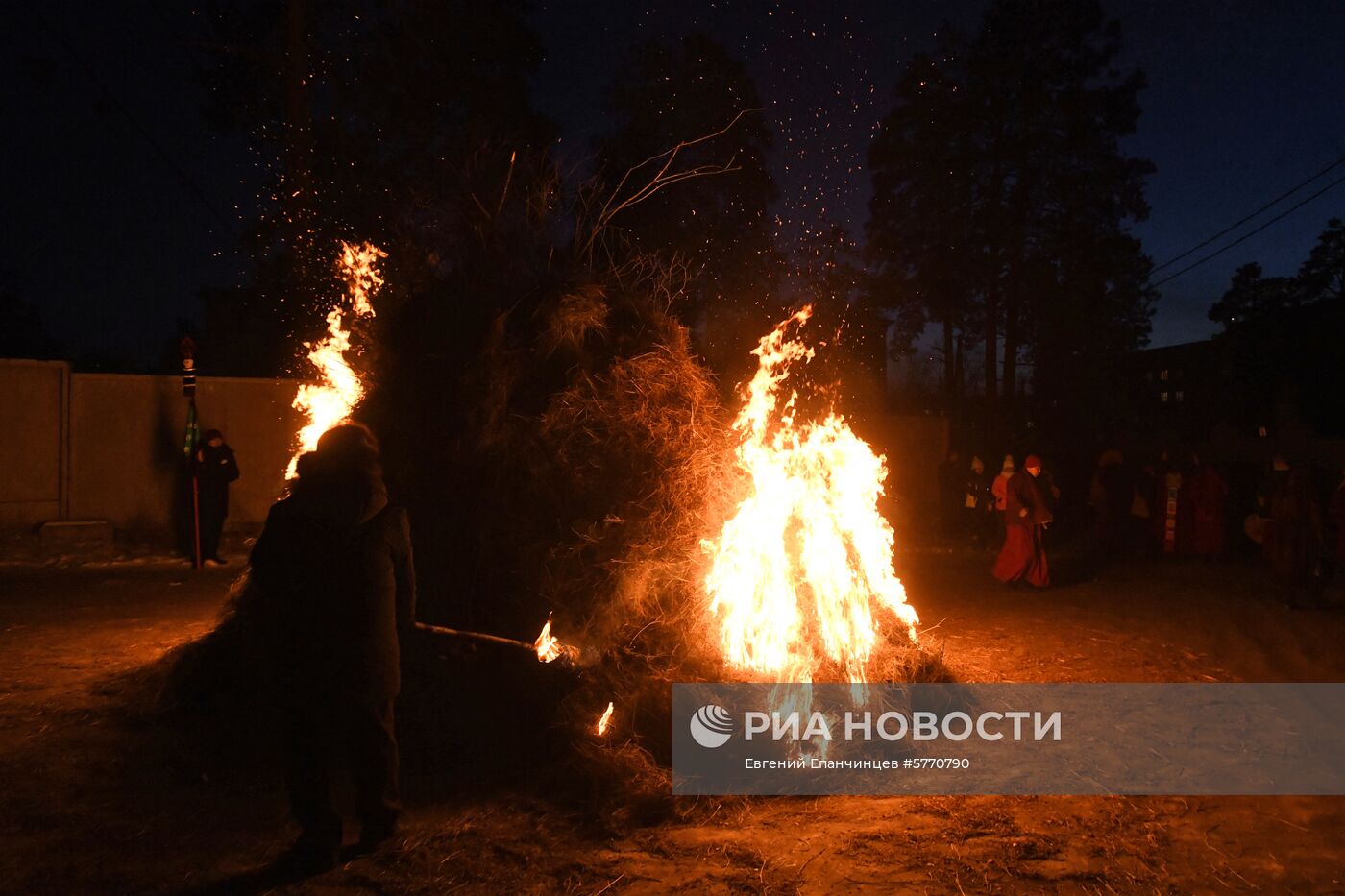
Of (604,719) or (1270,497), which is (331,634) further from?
(1270,497)

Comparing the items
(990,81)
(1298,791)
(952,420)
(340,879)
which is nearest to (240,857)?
(340,879)

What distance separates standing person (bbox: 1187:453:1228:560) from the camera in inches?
532

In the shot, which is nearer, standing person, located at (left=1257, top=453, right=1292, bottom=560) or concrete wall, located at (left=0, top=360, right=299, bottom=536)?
standing person, located at (left=1257, top=453, right=1292, bottom=560)

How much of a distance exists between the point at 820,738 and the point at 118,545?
11871 millimetres

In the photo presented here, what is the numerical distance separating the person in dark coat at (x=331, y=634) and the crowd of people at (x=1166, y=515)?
847cm

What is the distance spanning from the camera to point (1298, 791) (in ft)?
16.6

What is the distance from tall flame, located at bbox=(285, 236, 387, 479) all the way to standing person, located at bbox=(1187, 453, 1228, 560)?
40.3ft

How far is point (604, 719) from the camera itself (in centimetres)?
541

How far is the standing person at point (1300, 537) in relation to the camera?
9.89 m

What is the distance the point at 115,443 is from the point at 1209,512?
16343 mm

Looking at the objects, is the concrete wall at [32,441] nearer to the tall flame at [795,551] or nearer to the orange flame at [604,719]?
the orange flame at [604,719]

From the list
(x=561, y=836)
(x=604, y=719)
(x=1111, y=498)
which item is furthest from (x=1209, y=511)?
(x=561, y=836)

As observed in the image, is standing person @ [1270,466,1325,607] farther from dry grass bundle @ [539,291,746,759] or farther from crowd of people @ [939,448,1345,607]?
dry grass bundle @ [539,291,746,759]

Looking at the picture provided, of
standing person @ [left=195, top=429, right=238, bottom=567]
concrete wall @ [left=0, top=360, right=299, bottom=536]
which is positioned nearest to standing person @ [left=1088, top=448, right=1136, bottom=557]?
standing person @ [left=195, top=429, right=238, bottom=567]
